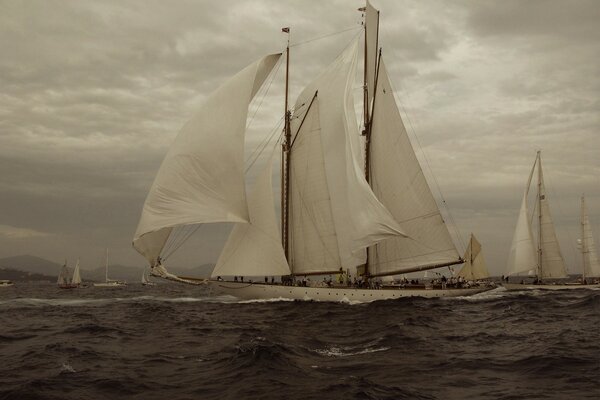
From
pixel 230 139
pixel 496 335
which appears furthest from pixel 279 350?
pixel 230 139

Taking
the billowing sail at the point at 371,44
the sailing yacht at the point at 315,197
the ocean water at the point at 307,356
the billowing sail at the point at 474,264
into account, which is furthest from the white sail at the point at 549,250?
the ocean water at the point at 307,356

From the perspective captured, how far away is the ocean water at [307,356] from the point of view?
13539 millimetres

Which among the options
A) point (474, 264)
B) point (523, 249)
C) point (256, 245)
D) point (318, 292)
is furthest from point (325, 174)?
point (474, 264)

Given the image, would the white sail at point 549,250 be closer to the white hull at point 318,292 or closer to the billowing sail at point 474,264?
the billowing sail at point 474,264

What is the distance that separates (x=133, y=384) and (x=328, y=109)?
31.5 m

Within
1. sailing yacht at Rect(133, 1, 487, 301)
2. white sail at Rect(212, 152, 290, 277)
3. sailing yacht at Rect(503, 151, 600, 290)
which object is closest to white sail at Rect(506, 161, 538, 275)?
sailing yacht at Rect(503, 151, 600, 290)

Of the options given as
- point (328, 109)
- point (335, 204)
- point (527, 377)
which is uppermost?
point (328, 109)

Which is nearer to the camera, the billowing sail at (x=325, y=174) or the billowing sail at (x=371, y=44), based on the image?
the billowing sail at (x=325, y=174)

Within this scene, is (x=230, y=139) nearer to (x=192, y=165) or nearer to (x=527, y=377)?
(x=192, y=165)

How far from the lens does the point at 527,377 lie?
14.9m

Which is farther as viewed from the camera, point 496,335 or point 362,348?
point 496,335

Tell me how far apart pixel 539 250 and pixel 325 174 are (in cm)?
3663

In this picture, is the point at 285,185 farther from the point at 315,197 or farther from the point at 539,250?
the point at 539,250

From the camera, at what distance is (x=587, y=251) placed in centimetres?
6938
